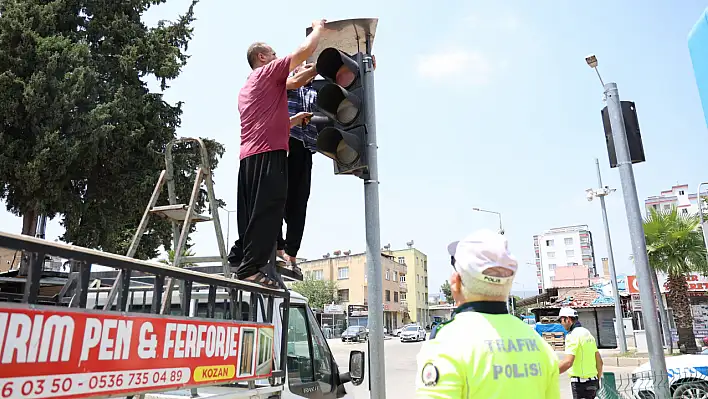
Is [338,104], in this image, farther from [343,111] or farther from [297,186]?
[297,186]

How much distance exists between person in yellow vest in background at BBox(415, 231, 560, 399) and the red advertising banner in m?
1.17

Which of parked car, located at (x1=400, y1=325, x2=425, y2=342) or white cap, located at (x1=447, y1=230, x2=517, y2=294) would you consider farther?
parked car, located at (x1=400, y1=325, x2=425, y2=342)

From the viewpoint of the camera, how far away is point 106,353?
6.90 ft

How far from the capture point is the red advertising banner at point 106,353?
1.81 m

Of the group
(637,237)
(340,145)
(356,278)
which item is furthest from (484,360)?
(356,278)

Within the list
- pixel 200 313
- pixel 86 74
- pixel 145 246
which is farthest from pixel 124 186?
pixel 200 313

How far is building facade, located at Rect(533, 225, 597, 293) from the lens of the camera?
95.6m

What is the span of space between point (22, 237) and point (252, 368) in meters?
1.60

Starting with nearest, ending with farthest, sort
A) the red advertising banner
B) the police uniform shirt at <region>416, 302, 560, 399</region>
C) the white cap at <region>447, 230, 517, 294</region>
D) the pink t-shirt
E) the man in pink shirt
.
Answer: the red advertising banner, the police uniform shirt at <region>416, 302, 560, 399</region>, the white cap at <region>447, 230, 517, 294</region>, the man in pink shirt, the pink t-shirt

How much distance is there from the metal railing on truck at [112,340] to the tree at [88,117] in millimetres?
13712

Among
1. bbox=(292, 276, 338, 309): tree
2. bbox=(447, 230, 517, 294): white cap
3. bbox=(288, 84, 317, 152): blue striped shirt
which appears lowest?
bbox=(447, 230, 517, 294): white cap

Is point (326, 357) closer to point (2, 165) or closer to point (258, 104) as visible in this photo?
point (258, 104)

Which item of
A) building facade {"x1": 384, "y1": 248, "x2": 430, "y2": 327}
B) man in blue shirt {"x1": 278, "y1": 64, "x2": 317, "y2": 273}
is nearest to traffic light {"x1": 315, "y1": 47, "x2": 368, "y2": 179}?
man in blue shirt {"x1": 278, "y1": 64, "x2": 317, "y2": 273}

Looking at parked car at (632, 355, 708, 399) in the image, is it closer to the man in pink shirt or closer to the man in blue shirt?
the man in blue shirt
